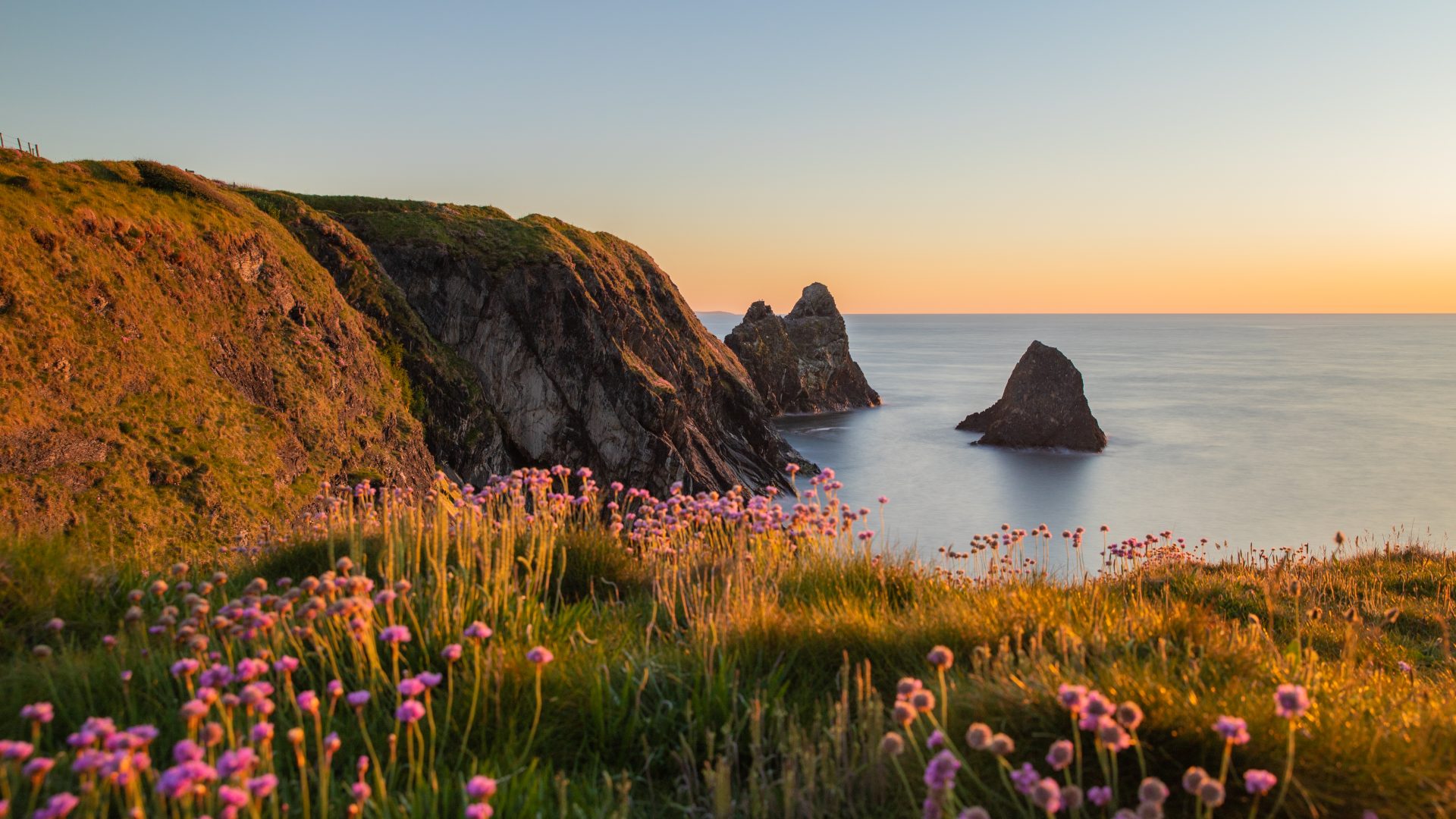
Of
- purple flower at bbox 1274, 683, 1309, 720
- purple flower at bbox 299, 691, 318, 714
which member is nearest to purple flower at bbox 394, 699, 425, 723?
purple flower at bbox 299, 691, 318, 714

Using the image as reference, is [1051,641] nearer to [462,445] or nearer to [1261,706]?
[1261,706]

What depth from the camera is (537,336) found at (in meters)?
38.1

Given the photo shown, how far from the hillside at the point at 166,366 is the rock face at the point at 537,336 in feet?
23.8

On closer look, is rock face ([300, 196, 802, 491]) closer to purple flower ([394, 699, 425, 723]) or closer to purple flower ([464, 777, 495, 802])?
purple flower ([394, 699, 425, 723])

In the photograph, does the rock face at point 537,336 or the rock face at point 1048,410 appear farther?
the rock face at point 1048,410

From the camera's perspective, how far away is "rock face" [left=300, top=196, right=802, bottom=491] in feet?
119

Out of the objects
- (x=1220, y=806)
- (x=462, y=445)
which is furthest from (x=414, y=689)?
(x=462, y=445)

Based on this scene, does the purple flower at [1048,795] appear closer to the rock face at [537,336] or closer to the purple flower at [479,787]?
the purple flower at [479,787]

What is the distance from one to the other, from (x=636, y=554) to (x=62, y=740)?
15.0 ft

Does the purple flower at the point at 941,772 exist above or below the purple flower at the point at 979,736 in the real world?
below

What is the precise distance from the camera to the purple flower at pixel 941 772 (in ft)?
8.31

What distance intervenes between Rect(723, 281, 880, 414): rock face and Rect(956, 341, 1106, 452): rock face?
90.6ft

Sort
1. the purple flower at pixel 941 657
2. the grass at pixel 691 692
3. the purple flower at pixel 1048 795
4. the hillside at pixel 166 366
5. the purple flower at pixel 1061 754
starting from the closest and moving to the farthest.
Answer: the purple flower at pixel 1048 795 < the purple flower at pixel 1061 754 < the purple flower at pixel 941 657 < the grass at pixel 691 692 < the hillside at pixel 166 366

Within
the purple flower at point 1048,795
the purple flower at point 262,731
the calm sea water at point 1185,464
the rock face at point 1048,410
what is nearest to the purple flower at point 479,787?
the purple flower at point 262,731
